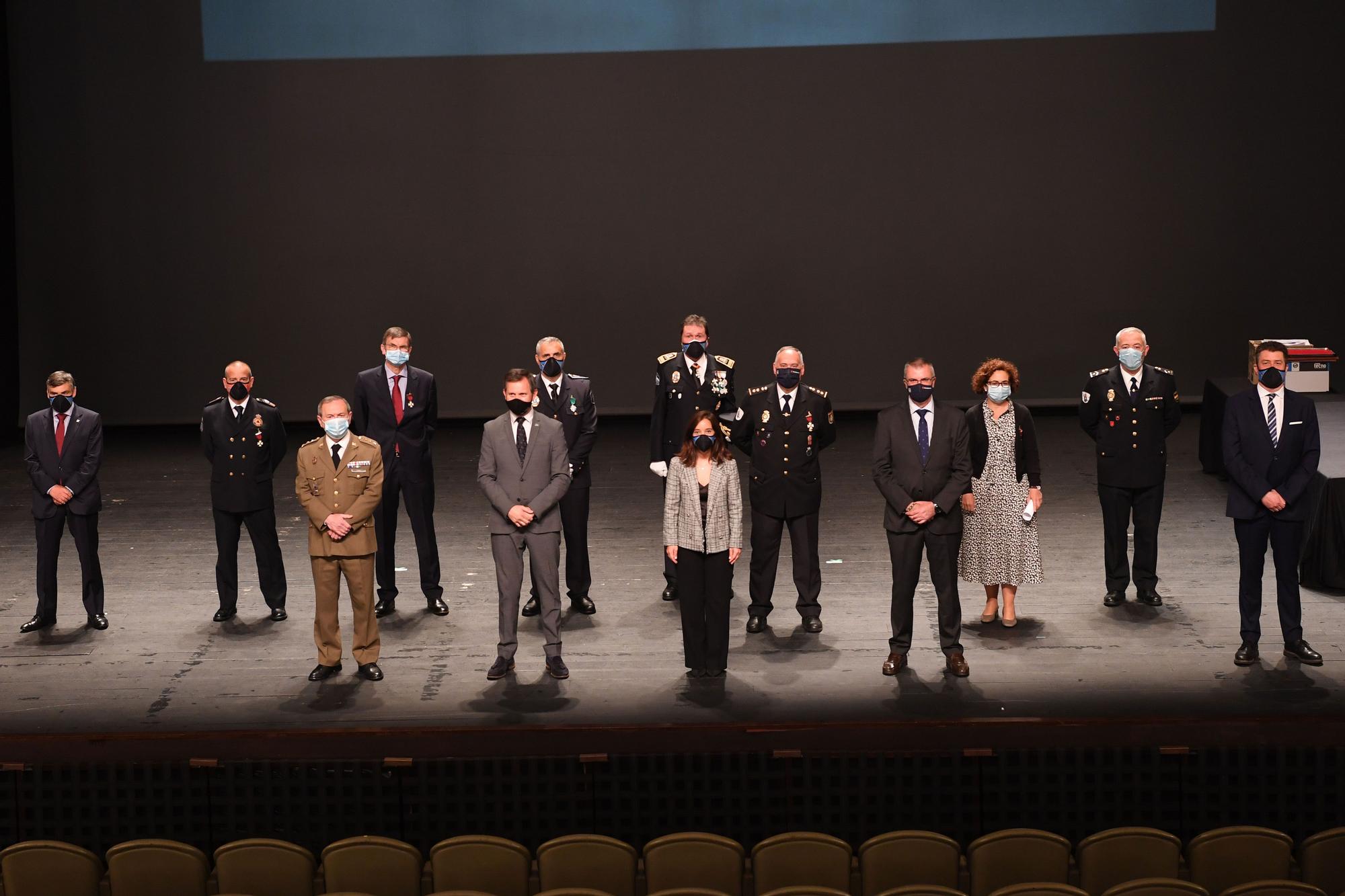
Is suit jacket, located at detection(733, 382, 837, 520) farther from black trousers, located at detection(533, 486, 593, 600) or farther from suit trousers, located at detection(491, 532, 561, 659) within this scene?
suit trousers, located at detection(491, 532, 561, 659)

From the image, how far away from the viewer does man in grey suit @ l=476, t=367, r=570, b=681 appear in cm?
616

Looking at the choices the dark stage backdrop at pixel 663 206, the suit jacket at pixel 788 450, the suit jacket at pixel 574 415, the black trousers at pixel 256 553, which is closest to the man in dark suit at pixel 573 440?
the suit jacket at pixel 574 415

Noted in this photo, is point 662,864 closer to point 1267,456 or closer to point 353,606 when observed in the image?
point 353,606

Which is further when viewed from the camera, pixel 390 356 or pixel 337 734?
pixel 390 356

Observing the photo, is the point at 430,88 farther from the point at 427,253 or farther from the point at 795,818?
the point at 795,818

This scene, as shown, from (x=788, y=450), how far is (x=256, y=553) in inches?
104

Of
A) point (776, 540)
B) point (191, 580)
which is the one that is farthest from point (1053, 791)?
point (191, 580)

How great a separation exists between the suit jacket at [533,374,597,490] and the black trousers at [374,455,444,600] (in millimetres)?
688

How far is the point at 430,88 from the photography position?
39.2 ft

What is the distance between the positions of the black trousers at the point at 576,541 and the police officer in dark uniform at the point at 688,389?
15.8 inches

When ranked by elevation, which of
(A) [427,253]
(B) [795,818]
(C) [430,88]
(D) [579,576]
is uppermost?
(C) [430,88]

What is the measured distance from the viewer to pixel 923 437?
6.23 meters

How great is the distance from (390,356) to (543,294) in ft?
17.4

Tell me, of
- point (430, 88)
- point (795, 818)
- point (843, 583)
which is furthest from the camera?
point (430, 88)
